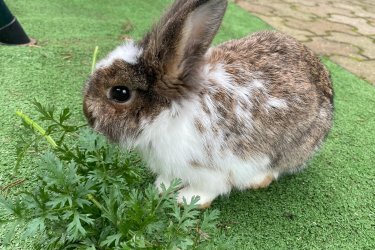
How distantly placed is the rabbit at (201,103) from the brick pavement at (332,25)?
2327 millimetres

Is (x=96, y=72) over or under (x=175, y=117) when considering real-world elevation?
over

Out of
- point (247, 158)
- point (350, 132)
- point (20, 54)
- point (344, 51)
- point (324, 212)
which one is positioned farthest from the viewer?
point (344, 51)

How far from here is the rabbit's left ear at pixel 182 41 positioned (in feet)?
5.13

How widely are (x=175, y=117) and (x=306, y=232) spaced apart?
0.90 m

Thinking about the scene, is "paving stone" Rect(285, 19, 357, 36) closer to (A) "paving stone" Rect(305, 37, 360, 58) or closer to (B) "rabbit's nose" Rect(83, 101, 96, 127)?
(A) "paving stone" Rect(305, 37, 360, 58)

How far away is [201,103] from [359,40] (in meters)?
4.14

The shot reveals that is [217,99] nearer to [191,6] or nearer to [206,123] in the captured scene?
[206,123]

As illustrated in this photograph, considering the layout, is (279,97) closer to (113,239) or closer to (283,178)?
(283,178)

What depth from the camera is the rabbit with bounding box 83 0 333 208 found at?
168 cm

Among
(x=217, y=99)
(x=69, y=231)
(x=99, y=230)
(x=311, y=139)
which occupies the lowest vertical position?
(x=311, y=139)

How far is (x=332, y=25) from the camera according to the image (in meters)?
5.76

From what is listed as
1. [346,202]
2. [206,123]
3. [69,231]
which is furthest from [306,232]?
[69,231]

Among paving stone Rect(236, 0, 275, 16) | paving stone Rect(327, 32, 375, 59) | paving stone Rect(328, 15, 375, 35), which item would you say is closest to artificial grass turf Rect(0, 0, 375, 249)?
paving stone Rect(327, 32, 375, 59)

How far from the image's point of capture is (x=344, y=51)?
15.4 feet
